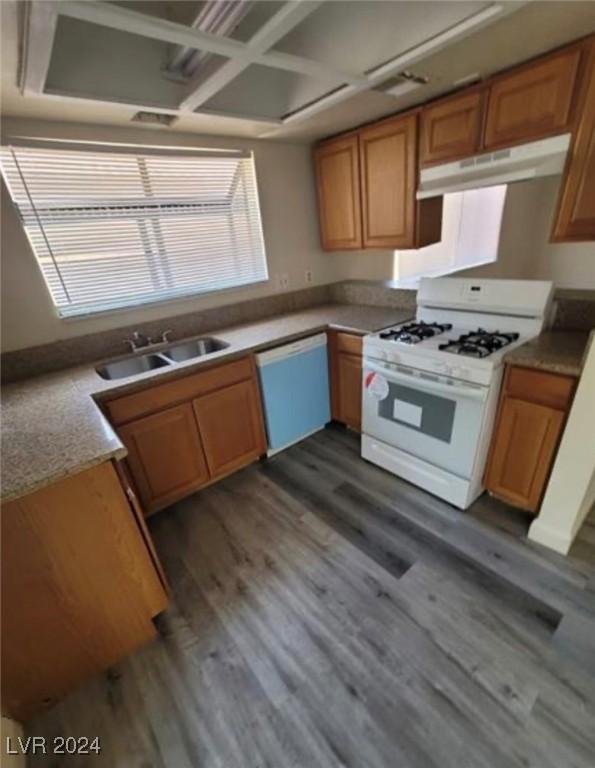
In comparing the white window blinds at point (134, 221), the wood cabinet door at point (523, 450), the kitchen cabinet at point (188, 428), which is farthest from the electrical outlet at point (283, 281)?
the wood cabinet door at point (523, 450)

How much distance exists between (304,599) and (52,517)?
1088 millimetres

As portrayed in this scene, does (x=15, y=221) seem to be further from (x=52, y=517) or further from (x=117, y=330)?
(x=52, y=517)

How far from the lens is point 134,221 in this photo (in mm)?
2135

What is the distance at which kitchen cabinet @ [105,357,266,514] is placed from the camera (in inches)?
72.8

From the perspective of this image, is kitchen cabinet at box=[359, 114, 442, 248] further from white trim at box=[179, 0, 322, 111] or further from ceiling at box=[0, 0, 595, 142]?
white trim at box=[179, 0, 322, 111]

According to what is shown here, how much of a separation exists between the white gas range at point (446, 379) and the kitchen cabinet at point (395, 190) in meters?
0.36

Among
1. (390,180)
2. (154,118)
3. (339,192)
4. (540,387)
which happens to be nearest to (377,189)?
(390,180)

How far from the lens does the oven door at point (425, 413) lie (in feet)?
5.71

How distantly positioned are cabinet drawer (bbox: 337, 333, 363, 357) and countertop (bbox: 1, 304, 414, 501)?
2.5 inches

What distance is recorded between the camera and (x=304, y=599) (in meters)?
1.56

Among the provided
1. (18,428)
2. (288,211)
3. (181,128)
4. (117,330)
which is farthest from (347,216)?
(18,428)

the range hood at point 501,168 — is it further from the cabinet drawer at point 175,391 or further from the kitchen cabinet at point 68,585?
the kitchen cabinet at point 68,585

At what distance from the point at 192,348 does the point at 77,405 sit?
977 mm

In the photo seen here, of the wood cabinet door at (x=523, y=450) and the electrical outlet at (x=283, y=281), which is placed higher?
the electrical outlet at (x=283, y=281)
